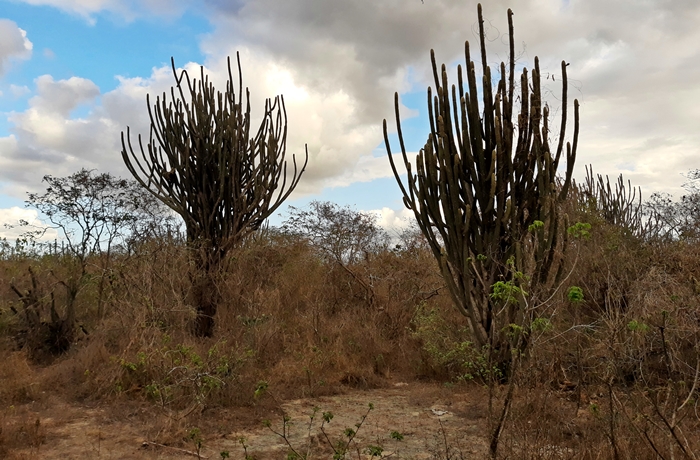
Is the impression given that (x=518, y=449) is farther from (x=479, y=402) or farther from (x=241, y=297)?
(x=241, y=297)

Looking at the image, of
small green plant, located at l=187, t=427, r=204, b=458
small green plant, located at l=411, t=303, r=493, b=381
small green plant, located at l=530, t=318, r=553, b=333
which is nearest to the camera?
small green plant, located at l=530, t=318, r=553, b=333

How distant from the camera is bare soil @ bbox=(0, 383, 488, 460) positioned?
406 cm

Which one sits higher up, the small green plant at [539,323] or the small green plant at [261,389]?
the small green plant at [539,323]

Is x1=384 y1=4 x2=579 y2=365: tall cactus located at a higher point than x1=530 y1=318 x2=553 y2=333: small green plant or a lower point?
higher

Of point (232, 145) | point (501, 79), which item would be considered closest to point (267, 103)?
point (232, 145)

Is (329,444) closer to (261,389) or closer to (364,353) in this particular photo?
(261,389)

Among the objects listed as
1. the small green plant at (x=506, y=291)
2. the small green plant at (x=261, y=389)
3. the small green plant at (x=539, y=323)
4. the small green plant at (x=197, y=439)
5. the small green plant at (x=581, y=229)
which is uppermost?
the small green plant at (x=581, y=229)

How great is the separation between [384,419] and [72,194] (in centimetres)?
635

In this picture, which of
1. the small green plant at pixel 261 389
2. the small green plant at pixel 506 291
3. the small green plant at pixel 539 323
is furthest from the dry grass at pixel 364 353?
the small green plant at pixel 506 291

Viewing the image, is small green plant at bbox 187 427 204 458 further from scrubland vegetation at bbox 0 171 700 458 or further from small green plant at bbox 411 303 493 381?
small green plant at bbox 411 303 493 381

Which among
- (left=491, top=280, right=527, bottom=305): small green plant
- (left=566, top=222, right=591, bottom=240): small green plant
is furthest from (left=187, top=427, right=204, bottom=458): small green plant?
(left=566, top=222, right=591, bottom=240): small green plant

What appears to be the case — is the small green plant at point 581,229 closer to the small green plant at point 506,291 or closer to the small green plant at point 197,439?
the small green plant at point 506,291

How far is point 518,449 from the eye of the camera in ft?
12.1

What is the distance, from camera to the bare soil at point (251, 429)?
4.06 m
